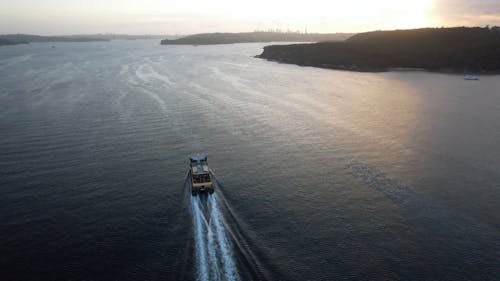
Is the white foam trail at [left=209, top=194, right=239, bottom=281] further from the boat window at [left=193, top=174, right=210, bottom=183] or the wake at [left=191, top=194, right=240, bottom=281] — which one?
the boat window at [left=193, top=174, right=210, bottom=183]

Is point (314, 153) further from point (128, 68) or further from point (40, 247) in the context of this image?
point (128, 68)

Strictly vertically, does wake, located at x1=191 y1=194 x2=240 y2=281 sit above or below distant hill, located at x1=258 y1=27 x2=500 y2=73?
below

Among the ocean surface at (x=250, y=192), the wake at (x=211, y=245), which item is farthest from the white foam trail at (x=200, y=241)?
the ocean surface at (x=250, y=192)

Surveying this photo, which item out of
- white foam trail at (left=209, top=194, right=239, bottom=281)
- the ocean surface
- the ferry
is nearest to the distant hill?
the ocean surface

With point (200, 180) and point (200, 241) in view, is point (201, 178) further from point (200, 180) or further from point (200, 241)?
point (200, 241)

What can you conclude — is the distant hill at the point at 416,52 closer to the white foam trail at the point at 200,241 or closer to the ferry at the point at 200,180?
the ferry at the point at 200,180

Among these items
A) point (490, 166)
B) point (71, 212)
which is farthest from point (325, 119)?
point (71, 212)

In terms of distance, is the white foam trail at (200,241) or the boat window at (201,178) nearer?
the white foam trail at (200,241)
